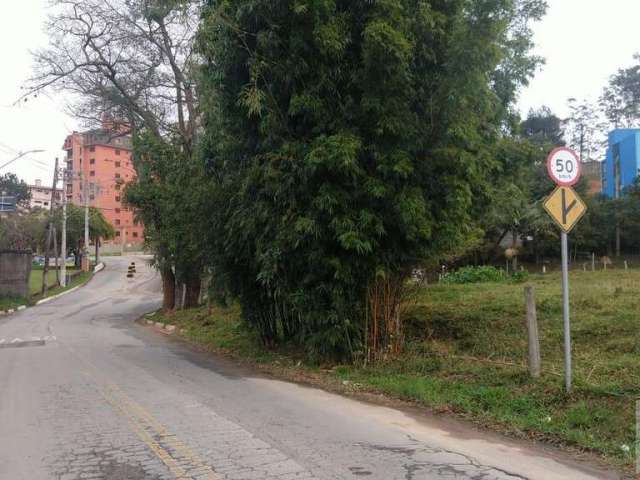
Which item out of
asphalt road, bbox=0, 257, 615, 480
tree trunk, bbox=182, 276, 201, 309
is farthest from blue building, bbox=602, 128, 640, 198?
asphalt road, bbox=0, 257, 615, 480

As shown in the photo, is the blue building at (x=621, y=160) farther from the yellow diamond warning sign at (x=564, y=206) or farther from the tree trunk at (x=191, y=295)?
the yellow diamond warning sign at (x=564, y=206)

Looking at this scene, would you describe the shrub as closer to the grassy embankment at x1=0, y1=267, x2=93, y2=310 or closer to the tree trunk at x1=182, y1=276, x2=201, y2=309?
the tree trunk at x1=182, y1=276, x2=201, y2=309

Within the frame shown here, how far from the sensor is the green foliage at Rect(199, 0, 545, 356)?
10352 mm

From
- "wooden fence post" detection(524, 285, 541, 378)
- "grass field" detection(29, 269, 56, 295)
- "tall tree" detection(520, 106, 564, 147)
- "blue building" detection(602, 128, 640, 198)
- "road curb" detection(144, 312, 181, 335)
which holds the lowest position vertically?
"road curb" detection(144, 312, 181, 335)

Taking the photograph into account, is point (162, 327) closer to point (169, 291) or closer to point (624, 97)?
point (169, 291)

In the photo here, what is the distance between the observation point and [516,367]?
955 cm

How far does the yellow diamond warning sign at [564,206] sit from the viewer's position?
27.5ft

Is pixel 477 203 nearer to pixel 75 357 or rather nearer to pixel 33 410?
pixel 33 410

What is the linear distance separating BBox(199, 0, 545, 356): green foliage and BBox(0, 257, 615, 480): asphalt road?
233 centimetres

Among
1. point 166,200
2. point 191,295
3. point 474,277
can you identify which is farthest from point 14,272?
point 474,277

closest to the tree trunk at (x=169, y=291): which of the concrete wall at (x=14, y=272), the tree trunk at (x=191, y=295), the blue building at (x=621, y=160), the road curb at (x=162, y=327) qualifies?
the tree trunk at (x=191, y=295)

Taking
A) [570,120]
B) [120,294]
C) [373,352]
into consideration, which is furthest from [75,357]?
[570,120]

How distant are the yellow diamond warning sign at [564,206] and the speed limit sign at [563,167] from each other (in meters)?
0.13

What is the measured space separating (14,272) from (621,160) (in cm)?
4974
